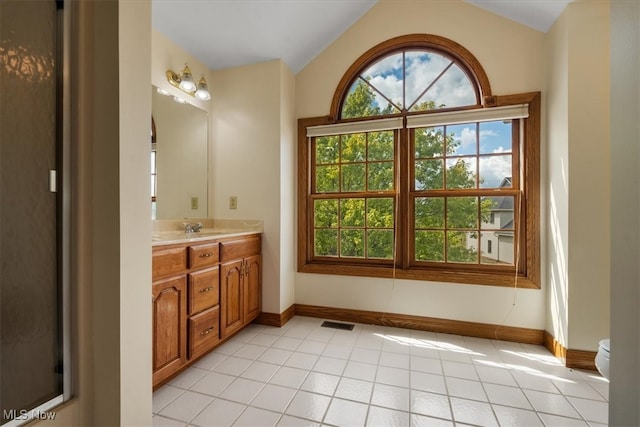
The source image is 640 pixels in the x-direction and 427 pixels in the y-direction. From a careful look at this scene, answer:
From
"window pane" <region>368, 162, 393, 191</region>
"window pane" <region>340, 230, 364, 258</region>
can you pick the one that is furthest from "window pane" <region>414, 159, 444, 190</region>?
"window pane" <region>340, 230, 364, 258</region>

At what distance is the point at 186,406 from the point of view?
4.91 feet

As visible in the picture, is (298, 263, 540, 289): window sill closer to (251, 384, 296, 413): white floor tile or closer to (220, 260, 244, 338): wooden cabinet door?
(220, 260, 244, 338): wooden cabinet door

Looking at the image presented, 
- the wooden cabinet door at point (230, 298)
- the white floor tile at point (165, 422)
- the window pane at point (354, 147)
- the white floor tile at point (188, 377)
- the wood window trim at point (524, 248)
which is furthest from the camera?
the window pane at point (354, 147)

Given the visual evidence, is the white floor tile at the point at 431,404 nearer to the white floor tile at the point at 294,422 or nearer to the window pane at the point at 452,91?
the white floor tile at the point at 294,422

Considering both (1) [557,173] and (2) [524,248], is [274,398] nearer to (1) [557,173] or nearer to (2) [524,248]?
(2) [524,248]

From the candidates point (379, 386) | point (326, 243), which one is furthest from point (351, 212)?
point (379, 386)

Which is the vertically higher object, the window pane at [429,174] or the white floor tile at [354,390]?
the window pane at [429,174]

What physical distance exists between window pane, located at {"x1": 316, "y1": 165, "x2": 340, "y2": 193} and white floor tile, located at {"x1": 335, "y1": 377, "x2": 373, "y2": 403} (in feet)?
5.47

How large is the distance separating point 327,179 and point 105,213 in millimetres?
2014

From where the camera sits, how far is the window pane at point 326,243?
280 centimetres

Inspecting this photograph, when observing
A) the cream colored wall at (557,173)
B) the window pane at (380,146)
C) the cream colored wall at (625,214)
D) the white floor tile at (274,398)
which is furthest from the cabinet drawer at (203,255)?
the cream colored wall at (557,173)

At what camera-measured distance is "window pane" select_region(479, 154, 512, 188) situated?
235 cm

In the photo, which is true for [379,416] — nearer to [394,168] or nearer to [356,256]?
[356,256]

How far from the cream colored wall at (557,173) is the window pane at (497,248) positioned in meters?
0.26
